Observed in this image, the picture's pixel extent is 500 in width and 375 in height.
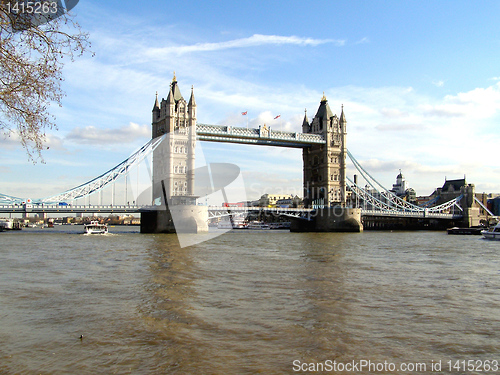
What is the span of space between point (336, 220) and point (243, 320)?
5192 centimetres

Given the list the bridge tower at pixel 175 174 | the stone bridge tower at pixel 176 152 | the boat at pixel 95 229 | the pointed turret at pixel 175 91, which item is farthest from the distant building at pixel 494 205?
the boat at pixel 95 229

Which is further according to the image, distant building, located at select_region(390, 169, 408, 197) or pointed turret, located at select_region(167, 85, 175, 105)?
distant building, located at select_region(390, 169, 408, 197)

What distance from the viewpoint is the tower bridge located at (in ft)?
161

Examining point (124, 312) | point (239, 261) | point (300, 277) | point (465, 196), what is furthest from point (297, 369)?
point (465, 196)

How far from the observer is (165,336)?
8.59m

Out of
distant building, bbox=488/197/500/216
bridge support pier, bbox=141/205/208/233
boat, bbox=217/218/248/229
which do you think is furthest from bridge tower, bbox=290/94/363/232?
distant building, bbox=488/197/500/216

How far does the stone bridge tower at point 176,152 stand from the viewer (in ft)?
172

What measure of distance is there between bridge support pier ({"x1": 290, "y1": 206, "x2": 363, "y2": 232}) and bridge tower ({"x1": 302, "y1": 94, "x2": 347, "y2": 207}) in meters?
2.19

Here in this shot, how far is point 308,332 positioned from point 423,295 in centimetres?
570

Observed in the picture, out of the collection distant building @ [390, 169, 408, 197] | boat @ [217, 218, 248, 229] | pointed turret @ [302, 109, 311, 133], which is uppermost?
pointed turret @ [302, 109, 311, 133]

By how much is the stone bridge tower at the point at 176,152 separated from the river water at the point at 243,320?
113 ft

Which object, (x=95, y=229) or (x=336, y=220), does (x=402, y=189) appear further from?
(x=95, y=229)

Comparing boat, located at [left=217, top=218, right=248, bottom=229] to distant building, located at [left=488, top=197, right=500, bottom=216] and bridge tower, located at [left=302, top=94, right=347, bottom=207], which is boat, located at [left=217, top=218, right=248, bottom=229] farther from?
distant building, located at [left=488, top=197, right=500, bottom=216]

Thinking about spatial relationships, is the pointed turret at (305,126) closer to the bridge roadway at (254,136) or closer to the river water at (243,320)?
the bridge roadway at (254,136)
